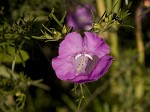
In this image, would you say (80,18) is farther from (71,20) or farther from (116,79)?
(116,79)

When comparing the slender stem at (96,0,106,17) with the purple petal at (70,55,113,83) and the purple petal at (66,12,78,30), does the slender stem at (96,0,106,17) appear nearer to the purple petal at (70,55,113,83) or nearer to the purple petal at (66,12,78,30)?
the purple petal at (66,12,78,30)

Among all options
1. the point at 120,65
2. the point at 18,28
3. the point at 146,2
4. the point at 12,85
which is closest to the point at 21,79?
the point at 12,85

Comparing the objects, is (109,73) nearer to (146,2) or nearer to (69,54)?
(146,2)

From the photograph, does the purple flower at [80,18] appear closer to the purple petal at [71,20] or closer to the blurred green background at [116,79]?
the purple petal at [71,20]

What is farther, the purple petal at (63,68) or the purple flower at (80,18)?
the purple flower at (80,18)

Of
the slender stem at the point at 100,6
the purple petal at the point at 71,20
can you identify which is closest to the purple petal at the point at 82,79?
the slender stem at the point at 100,6

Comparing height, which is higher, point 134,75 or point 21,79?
point 21,79
